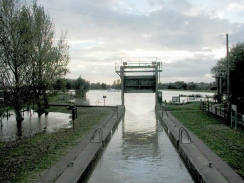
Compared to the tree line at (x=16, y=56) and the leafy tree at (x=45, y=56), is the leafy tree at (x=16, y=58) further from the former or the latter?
the leafy tree at (x=45, y=56)

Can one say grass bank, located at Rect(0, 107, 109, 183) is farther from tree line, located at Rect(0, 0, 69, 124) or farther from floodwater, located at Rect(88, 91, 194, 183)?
tree line, located at Rect(0, 0, 69, 124)

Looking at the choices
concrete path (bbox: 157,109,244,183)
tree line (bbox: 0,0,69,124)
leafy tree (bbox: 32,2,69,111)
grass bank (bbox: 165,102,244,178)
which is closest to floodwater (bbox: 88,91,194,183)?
concrete path (bbox: 157,109,244,183)

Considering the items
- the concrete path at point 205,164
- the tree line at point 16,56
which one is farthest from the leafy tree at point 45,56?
the concrete path at point 205,164

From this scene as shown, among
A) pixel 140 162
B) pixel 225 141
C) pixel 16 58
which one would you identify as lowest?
pixel 140 162

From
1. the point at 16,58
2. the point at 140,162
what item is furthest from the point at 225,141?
the point at 16,58

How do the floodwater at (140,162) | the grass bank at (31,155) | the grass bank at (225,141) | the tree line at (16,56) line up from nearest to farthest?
1. the grass bank at (31,155)
2. the floodwater at (140,162)
3. the grass bank at (225,141)
4. the tree line at (16,56)

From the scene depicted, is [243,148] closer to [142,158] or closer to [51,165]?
[142,158]

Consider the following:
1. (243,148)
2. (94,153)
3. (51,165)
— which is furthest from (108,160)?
(243,148)

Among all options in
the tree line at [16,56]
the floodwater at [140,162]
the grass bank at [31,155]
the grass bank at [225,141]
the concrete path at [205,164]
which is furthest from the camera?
the tree line at [16,56]

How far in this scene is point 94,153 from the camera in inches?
419

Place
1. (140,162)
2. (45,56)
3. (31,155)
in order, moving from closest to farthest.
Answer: (140,162)
(31,155)
(45,56)

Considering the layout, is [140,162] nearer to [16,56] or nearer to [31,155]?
[31,155]

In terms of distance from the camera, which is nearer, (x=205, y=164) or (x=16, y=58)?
(x=205, y=164)

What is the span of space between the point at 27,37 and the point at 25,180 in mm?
12593
